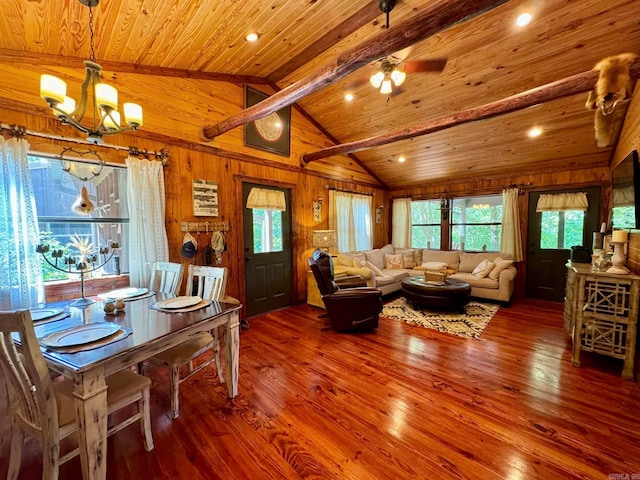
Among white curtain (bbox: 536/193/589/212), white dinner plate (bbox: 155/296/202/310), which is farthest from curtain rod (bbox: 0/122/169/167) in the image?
white curtain (bbox: 536/193/589/212)

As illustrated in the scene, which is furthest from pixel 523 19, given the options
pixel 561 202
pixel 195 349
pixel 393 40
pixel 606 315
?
pixel 195 349

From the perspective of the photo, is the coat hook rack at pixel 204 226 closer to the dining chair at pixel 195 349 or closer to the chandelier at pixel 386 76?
the dining chair at pixel 195 349

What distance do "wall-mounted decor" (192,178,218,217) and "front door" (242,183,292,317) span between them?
0.49 meters

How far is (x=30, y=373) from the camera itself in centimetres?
117

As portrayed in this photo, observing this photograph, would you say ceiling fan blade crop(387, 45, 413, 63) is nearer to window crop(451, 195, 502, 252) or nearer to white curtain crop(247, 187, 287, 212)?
white curtain crop(247, 187, 287, 212)

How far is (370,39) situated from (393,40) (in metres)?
0.19

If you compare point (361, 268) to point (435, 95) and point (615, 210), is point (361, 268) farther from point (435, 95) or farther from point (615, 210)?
point (615, 210)

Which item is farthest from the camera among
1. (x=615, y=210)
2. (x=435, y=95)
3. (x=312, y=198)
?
(x=312, y=198)

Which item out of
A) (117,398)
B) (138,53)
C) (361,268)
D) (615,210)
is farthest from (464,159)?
(117,398)

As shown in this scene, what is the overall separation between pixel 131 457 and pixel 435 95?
486cm

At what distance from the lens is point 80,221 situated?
2578 mm

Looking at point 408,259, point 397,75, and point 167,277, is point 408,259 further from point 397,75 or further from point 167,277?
point 167,277

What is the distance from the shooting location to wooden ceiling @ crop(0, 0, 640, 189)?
2.12 meters

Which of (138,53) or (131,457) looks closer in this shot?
(131,457)
